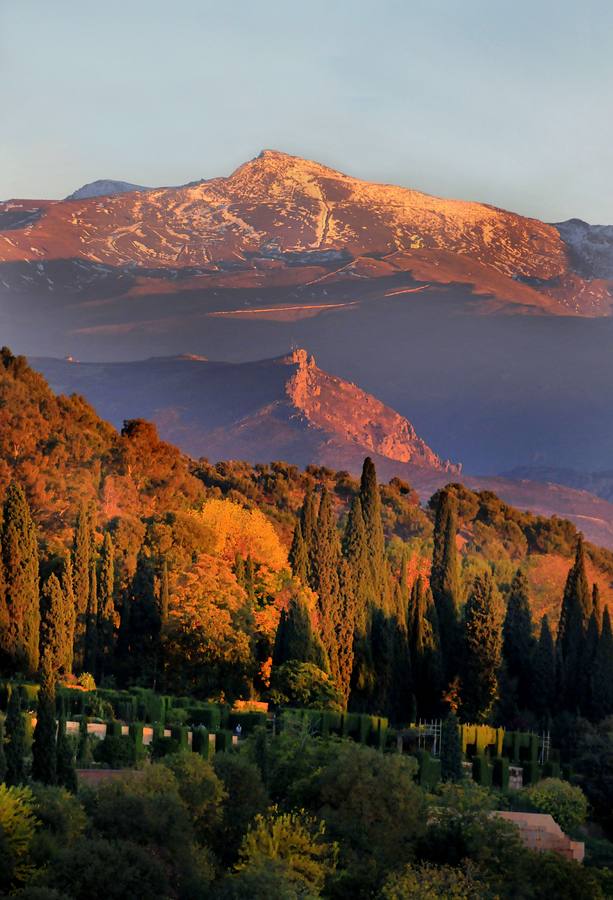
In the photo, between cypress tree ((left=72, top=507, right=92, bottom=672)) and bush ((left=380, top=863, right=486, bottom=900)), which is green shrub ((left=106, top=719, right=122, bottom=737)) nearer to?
bush ((left=380, top=863, right=486, bottom=900))

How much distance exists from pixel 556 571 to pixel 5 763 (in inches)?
2971

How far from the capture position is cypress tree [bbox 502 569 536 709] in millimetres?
82812

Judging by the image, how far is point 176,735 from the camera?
54.5 metres

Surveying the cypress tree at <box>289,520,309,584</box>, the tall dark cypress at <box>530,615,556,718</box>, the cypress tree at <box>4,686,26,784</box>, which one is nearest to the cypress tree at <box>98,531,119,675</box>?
the cypress tree at <box>289,520,309,584</box>

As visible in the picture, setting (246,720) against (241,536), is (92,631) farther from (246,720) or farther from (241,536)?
(241,536)

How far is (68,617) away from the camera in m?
64.6

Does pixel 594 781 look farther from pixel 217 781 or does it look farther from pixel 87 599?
pixel 217 781

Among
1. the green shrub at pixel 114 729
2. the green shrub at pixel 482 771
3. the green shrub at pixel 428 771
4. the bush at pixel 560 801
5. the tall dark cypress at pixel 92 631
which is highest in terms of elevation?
the tall dark cypress at pixel 92 631

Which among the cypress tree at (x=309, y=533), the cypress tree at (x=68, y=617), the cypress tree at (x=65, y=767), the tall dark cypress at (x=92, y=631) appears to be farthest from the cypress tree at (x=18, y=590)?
the cypress tree at (x=65, y=767)

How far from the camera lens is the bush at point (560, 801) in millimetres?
60406

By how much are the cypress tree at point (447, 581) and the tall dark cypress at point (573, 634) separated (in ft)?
15.7

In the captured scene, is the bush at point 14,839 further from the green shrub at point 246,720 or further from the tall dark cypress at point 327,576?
the tall dark cypress at point 327,576

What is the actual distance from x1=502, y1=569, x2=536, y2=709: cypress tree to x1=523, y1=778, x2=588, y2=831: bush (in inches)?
693

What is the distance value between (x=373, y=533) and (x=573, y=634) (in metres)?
9.92
